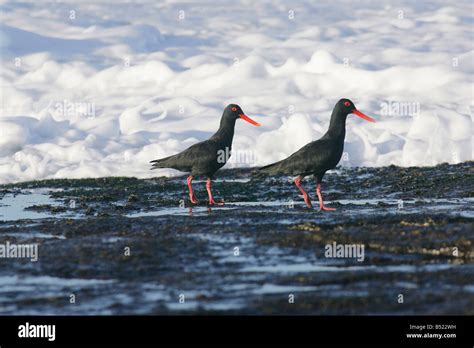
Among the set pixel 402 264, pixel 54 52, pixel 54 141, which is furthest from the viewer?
pixel 54 52

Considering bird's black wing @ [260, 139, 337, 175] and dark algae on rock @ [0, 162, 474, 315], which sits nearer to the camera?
dark algae on rock @ [0, 162, 474, 315]

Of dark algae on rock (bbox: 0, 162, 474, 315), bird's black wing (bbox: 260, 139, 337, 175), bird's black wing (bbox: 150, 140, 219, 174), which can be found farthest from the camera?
bird's black wing (bbox: 150, 140, 219, 174)

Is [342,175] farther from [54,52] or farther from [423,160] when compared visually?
[54,52]

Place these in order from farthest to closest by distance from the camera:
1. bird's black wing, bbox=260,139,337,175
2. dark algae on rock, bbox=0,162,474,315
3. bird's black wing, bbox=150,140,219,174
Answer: bird's black wing, bbox=150,140,219,174
bird's black wing, bbox=260,139,337,175
dark algae on rock, bbox=0,162,474,315

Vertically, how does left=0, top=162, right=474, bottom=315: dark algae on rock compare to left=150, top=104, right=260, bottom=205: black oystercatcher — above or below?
below

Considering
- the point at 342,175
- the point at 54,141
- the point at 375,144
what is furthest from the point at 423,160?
the point at 54,141

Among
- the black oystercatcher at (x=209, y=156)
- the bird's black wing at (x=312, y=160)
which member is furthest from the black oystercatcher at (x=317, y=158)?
the black oystercatcher at (x=209, y=156)

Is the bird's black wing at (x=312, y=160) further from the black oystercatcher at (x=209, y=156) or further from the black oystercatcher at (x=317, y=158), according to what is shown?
the black oystercatcher at (x=209, y=156)

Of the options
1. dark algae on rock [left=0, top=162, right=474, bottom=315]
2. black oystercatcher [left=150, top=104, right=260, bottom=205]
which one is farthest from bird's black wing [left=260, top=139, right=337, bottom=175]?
black oystercatcher [left=150, top=104, right=260, bottom=205]

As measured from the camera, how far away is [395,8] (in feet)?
142

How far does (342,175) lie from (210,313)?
12623 mm

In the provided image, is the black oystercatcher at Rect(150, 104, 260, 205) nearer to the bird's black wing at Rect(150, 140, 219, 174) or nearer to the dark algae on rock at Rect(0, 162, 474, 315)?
the bird's black wing at Rect(150, 140, 219, 174)

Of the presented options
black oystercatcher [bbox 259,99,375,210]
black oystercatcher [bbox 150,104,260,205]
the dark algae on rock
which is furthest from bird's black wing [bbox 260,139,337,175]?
black oystercatcher [bbox 150,104,260,205]

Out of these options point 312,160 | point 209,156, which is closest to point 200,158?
point 209,156
